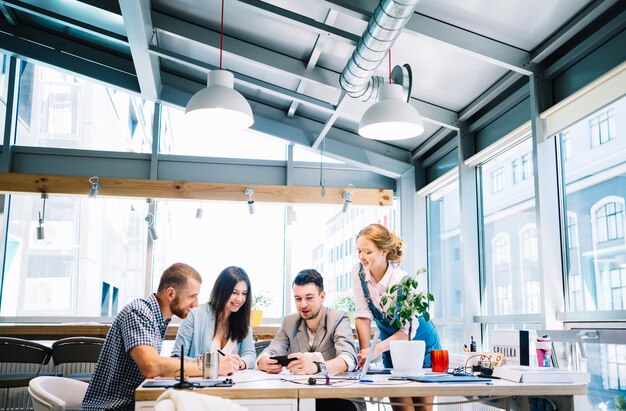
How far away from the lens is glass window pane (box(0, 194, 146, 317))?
692 cm

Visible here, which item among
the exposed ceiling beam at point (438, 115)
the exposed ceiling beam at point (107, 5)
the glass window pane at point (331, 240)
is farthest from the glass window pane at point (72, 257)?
the exposed ceiling beam at point (438, 115)

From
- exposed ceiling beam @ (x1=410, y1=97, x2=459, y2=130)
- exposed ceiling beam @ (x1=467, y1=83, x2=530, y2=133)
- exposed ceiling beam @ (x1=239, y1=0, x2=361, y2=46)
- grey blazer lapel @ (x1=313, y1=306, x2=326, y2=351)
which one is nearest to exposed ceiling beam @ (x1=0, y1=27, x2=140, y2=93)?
exposed ceiling beam @ (x1=239, y1=0, x2=361, y2=46)

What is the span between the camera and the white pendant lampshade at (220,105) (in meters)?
3.64

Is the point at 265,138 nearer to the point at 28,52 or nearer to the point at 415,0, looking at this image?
the point at 28,52

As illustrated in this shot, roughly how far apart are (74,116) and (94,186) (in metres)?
1.22

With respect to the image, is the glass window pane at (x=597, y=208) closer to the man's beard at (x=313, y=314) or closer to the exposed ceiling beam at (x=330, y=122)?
the man's beard at (x=313, y=314)

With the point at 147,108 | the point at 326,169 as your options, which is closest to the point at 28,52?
the point at 147,108

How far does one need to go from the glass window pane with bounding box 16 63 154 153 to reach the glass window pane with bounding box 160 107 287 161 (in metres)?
0.24

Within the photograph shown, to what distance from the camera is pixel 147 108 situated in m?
7.46

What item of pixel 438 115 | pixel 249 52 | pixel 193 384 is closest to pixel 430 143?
pixel 438 115

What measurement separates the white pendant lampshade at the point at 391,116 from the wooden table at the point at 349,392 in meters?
1.59

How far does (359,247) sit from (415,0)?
4.69 ft

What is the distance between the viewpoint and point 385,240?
3240 mm

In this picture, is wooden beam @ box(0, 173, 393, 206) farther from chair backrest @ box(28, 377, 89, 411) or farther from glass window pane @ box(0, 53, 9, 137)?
chair backrest @ box(28, 377, 89, 411)
